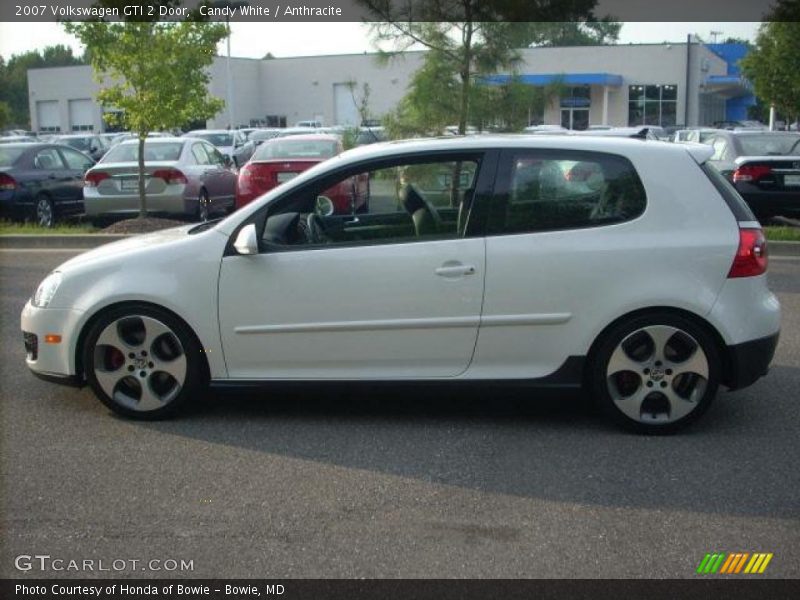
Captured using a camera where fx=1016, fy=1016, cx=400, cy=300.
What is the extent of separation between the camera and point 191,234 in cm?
600

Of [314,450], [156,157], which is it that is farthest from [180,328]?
Result: [156,157]

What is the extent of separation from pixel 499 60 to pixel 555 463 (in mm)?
9690

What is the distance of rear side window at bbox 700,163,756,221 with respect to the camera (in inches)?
221

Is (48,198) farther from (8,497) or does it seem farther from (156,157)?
(8,497)

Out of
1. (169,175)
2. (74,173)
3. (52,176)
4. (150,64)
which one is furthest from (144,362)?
(74,173)

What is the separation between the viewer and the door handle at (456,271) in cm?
553

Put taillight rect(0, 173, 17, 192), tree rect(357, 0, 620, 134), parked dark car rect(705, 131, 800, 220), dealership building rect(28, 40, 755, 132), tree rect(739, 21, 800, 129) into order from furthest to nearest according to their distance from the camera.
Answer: dealership building rect(28, 40, 755, 132) → tree rect(739, 21, 800, 129) → taillight rect(0, 173, 17, 192) → parked dark car rect(705, 131, 800, 220) → tree rect(357, 0, 620, 134)

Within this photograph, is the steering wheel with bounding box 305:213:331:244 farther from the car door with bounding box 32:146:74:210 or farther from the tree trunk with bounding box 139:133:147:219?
the car door with bounding box 32:146:74:210

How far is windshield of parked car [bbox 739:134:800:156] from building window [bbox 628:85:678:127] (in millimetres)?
40284

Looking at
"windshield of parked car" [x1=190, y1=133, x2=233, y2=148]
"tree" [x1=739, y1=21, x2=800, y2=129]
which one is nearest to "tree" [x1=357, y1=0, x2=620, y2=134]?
"tree" [x1=739, y1=21, x2=800, y2=129]

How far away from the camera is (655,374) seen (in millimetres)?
5531

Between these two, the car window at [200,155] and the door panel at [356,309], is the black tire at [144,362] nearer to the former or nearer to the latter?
the door panel at [356,309]

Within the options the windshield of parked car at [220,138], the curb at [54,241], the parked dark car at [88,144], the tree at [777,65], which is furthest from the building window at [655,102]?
the curb at [54,241]
